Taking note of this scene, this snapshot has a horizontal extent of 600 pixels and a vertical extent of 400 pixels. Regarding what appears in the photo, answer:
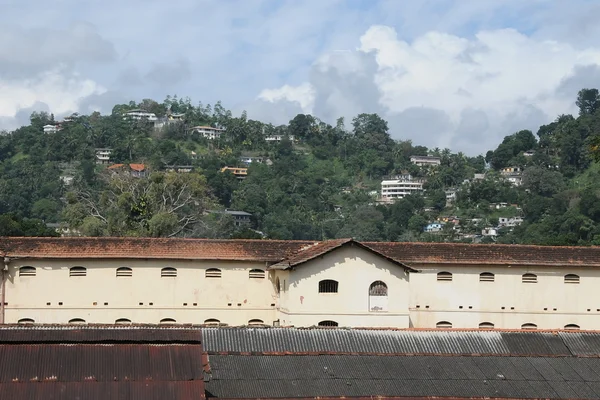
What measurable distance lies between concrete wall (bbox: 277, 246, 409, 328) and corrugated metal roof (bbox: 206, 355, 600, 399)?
10208mm

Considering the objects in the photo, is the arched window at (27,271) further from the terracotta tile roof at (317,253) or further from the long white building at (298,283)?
the terracotta tile roof at (317,253)

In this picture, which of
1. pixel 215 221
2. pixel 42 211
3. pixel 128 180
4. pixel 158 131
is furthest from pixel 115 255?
pixel 158 131

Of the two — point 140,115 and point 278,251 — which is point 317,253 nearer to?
point 278,251

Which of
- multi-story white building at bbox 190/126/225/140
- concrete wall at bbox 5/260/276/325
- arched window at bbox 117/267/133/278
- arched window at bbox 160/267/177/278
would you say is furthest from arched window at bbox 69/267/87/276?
multi-story white building at bbox 190/126/225/140

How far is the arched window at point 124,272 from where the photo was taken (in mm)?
44281

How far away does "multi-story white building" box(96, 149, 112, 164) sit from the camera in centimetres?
16688

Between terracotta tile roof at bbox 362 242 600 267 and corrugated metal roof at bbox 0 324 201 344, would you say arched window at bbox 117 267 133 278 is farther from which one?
corrugated metal roof at bbox 0 324 201 344

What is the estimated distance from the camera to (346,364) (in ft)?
104

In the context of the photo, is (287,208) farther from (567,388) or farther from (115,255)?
(567,388)

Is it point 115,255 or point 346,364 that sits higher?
point 115,255

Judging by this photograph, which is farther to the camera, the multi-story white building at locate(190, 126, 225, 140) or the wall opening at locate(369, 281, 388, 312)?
the multi-story white building at locate(190, 126, 225, 140)

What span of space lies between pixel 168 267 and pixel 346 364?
14.9 m

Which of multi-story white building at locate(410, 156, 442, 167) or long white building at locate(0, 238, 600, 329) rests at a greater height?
multi-story white building at locate(410, 156, 442, 167)

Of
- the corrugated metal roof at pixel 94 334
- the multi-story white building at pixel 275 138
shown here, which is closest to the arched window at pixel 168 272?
the corrugated metal roof at pixel 94 334
